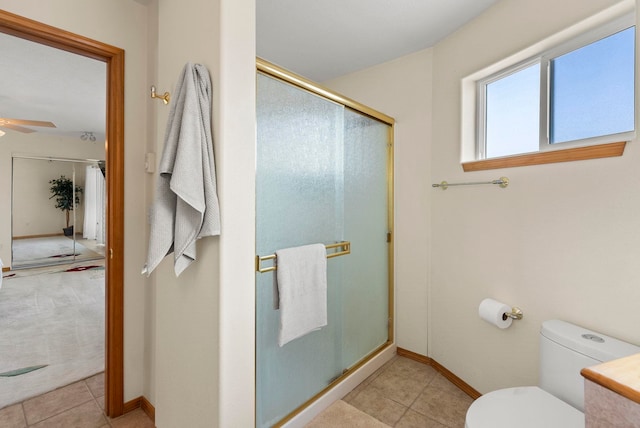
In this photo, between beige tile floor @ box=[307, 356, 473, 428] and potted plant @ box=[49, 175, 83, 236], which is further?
potted plant @ box=[49, 175, 83, 236]

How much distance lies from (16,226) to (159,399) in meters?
6.19

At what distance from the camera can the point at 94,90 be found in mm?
3301

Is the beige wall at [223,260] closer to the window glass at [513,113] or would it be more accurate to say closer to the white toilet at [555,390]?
the white toilet at [555,390]

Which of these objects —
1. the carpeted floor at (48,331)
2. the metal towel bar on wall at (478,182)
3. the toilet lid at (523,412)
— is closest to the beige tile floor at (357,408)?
the carpeted floor at (48,331)

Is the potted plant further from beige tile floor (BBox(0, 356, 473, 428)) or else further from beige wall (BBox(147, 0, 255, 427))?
beige wall (BBox(147, 0, 255, 427))

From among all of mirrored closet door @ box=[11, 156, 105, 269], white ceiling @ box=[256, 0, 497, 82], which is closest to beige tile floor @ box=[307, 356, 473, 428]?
white ceiling @ box=[256, 0, 497, 82]

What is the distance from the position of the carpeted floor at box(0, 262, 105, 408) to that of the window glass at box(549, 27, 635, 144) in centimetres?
329

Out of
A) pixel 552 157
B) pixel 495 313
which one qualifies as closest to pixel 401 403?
pixel 495 313

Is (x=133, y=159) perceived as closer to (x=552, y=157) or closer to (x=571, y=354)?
(x=552, y=157)

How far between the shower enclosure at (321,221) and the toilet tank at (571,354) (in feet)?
3.50

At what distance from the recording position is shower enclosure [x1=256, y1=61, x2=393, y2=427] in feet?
4.74

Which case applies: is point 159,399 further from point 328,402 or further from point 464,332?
point 464,332

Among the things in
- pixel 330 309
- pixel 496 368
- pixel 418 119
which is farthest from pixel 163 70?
pixel 496 368

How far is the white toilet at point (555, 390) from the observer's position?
1.11 meters
